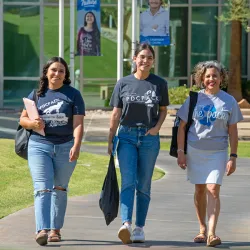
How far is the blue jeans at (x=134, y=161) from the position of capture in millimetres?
9148

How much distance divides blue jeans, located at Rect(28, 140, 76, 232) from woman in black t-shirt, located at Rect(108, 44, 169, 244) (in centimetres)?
48

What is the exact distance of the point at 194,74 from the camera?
30.7 ft

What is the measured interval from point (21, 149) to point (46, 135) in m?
0.34

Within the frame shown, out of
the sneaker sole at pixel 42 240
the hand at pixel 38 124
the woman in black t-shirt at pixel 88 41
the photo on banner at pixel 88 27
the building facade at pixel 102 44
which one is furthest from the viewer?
the building facade at pixel 102 44

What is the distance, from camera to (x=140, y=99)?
9.13 meters

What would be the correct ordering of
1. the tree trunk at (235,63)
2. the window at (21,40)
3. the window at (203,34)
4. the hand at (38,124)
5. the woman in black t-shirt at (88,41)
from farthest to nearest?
the window at (203,34)
the window at (21,40)
the tree trunk at (235,63)
the woman in black t-shirt at (88,41)
the hand at (38,124)

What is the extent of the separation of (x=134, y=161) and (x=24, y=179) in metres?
5.29

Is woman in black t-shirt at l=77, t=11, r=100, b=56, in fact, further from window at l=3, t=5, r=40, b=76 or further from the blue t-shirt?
the blue t-shirt

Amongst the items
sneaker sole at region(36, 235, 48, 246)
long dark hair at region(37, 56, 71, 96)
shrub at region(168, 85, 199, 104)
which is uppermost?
long dark hair at region(37, 56, 71, 96)

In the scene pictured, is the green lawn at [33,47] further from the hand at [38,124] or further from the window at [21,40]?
the hand at [38,124]

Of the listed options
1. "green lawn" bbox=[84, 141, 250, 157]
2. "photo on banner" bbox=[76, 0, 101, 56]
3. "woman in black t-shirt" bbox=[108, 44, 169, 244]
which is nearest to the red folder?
"woman in black t-shirt" bbox=[108, 44, 169, 244]

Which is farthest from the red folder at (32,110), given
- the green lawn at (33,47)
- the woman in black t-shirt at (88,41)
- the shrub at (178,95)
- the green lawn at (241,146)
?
the green lawn at (33,47)

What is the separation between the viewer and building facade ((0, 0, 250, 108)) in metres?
35.4

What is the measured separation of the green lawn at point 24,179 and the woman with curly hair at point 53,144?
1.77 m
